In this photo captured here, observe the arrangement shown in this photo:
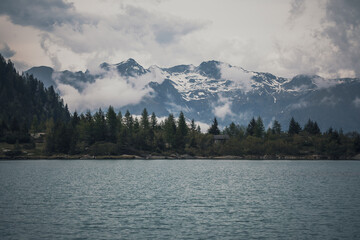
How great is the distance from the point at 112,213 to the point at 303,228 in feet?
76.4

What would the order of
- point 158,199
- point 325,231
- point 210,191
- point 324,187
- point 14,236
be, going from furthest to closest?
point 324,187 → point 210,191 → point 158,199 → point 325,231 → point 14,236

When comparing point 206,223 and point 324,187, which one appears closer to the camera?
point 206,223

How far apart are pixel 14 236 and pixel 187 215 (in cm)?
2002

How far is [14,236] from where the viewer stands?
3531 centimetres

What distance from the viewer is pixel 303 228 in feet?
129

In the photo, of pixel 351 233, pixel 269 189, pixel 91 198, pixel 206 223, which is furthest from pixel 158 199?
pixel 351 233

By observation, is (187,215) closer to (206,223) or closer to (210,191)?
(206,223)

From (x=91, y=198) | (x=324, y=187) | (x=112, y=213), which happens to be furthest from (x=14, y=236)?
(x=324, y=187)

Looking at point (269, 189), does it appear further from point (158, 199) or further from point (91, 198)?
point (91, 198)

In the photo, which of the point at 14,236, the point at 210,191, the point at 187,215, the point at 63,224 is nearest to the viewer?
the point at 14,236

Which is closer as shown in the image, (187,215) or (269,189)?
(187,215)

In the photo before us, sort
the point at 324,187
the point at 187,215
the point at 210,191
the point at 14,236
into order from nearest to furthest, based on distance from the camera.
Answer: the point at 14,236, the point at 187,215, the point at 210,191, the point at 324,187

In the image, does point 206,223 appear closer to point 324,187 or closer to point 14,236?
point 14,236

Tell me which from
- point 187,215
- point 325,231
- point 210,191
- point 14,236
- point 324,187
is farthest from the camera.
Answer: point 324,187
